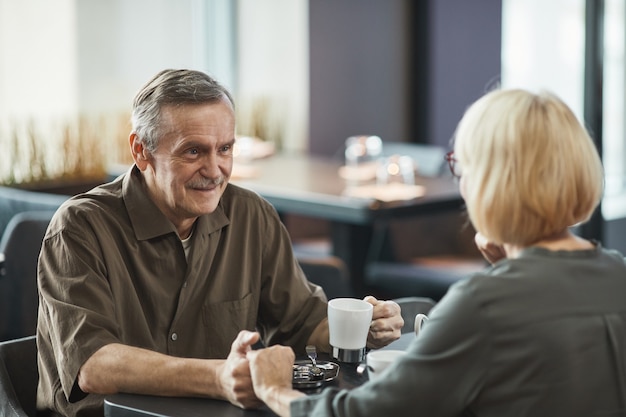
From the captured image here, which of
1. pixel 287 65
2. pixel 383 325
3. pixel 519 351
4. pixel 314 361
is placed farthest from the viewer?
pixel 287 65

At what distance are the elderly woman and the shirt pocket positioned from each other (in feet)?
2.37

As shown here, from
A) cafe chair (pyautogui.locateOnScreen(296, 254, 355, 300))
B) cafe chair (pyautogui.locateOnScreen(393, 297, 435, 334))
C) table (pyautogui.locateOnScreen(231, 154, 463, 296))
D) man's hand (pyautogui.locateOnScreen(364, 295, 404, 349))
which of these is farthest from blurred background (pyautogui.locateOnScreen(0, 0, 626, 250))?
man's hand (pyautogui.locateOnScreen(364, 295, 404, 349))

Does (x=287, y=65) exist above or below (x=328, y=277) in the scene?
above

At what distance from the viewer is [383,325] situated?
221cm

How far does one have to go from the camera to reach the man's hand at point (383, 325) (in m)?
2.21

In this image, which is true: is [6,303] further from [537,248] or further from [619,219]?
[619,219]

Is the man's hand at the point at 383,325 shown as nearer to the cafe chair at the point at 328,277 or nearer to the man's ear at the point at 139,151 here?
the man's ear at the point at 139,151

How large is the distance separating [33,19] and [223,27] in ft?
4.81

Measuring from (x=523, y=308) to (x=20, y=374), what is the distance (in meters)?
1.19

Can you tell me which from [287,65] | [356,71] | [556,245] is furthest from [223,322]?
A: [356,71]

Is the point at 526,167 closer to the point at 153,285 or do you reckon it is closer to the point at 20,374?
the point at 153,285

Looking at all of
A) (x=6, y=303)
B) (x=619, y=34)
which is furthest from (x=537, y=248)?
(x=619, y=34)

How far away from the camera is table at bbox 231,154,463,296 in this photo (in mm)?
4473

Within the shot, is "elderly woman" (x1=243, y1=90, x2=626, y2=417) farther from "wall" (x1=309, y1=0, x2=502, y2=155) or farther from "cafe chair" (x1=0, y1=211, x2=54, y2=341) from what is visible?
"wall" (x1=309, y1=0, x2=502, y2=155)
